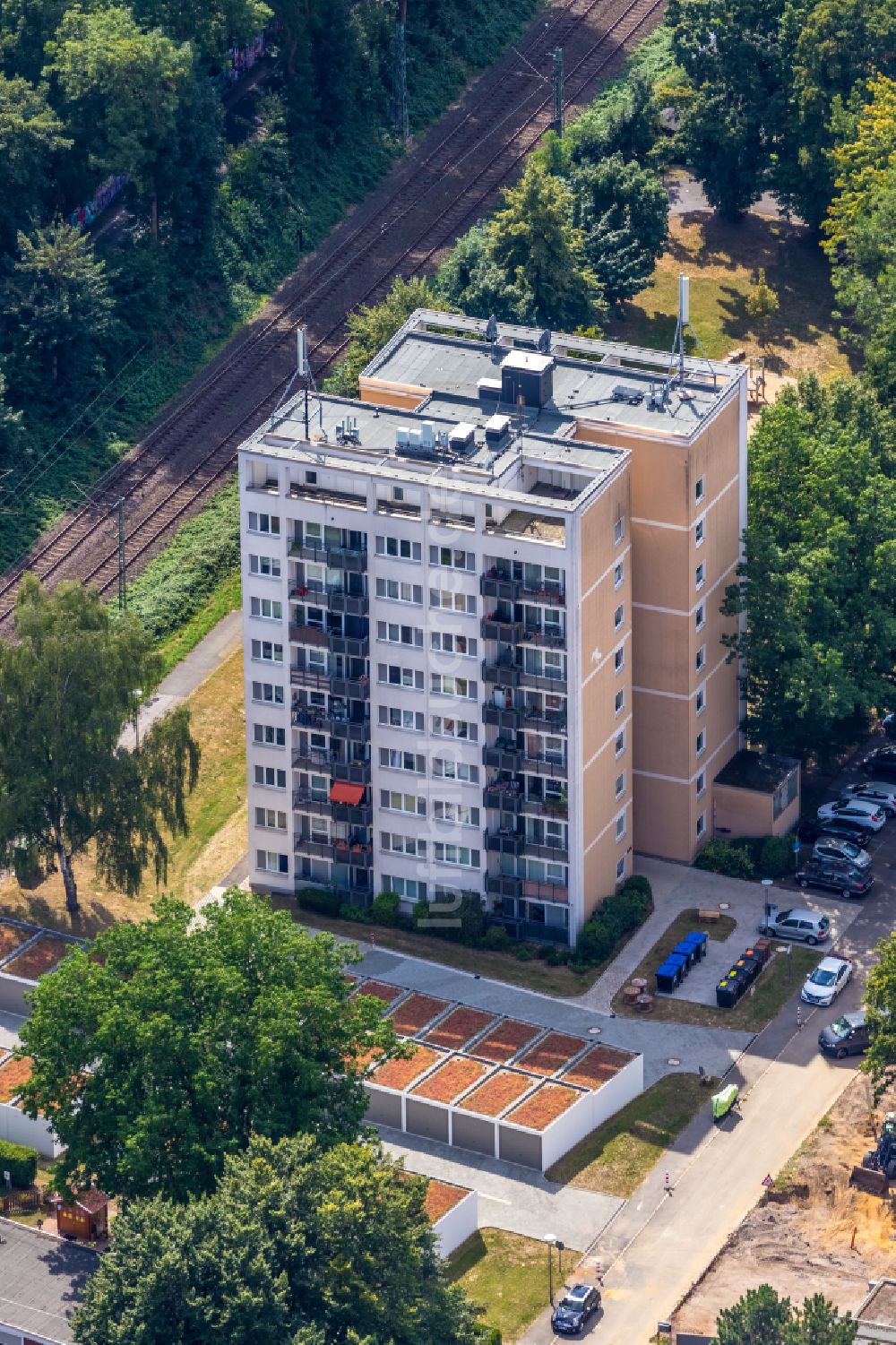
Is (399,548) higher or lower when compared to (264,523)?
lower

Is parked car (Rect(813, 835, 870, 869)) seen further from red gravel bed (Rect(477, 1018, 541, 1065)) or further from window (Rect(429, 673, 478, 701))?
window (Rect(429, 673, 478, 701))

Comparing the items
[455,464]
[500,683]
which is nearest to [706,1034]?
[500,683]

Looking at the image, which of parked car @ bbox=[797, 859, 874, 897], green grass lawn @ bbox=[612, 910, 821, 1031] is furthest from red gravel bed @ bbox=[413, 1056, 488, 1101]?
parked car @ bbox=[797, 859, 874, 897]

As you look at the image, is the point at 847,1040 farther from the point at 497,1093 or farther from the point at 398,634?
the point at 398,634

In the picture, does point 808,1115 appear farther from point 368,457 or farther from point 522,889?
point 368,457

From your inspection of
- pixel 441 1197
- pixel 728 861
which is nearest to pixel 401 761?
pixel 728 861

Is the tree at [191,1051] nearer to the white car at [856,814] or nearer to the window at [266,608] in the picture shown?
the window at [266,608]
